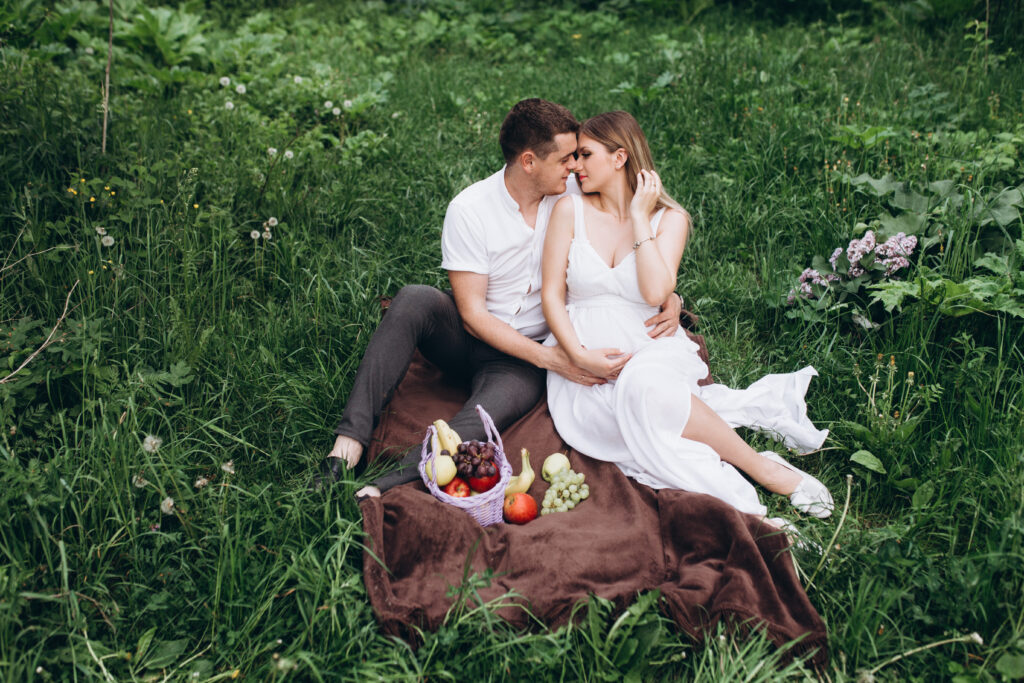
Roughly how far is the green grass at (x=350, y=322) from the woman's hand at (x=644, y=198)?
95 cm

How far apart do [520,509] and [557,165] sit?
5.16ft

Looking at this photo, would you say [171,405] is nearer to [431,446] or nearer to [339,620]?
[431,446]

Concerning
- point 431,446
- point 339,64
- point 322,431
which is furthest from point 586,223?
point 339,64

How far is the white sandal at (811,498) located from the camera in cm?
301

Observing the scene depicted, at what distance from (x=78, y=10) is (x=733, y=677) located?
22.7 feet

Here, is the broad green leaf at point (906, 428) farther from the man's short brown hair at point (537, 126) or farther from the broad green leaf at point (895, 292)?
the man's short brown hair at point (537, 126)

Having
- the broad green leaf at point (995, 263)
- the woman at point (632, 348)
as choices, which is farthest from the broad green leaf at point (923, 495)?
the broad green leaf at point (995, 263)

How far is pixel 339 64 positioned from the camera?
22.6 ft

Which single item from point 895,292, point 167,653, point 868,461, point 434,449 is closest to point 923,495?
point 868,461

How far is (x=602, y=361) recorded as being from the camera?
3.35m

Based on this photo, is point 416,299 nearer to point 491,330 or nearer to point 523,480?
point 491,330

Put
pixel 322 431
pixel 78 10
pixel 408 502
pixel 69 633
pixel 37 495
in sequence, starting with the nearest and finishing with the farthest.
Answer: pixel 69 633 → pixel 37 495 → pixel 408 502 → pixel 322 431 → pixel 78 10

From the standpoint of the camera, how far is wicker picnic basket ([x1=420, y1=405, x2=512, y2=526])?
9.32ft

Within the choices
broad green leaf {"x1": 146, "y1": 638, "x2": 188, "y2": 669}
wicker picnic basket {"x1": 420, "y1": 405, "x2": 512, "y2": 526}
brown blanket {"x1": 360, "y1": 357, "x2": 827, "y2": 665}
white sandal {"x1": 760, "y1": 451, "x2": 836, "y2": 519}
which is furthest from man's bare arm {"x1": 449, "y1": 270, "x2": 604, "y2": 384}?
broad green leaf {"x1": 146, "y1": 638, "x2": 188, "y2": 669}
